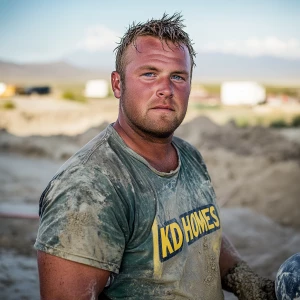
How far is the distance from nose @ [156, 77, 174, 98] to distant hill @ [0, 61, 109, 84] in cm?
7445

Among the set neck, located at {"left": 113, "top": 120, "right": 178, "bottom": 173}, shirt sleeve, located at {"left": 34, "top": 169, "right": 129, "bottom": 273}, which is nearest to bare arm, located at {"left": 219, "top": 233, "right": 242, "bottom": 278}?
neck, located at {"left": 113, "top": 120, "right": 178, "bottom": 173}

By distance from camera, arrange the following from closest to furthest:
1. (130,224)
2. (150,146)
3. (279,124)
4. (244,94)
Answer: (130,224) → (150,146) → (279,124) → (244,94)

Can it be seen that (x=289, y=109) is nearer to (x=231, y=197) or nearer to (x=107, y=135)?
(x=231, y=197)

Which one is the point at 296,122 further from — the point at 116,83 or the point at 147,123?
the point at 147,123

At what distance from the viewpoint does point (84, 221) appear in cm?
176

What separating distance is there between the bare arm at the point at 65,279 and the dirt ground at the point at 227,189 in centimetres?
277

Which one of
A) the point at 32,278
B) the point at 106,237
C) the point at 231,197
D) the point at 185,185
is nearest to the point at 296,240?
the point at 231,197

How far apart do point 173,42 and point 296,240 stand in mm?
5095

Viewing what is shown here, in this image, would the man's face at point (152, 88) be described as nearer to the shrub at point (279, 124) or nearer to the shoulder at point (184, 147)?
the shoulder at point (184, 147)

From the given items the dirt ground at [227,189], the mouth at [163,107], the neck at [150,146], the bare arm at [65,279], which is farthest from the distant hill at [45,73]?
the bare arm at [65,279]

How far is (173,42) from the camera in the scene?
86.4 inches

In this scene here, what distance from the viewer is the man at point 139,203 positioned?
5.75ft

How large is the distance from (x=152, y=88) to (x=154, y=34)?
26 centimetres

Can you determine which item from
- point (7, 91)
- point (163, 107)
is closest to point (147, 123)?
point (163, 107)
